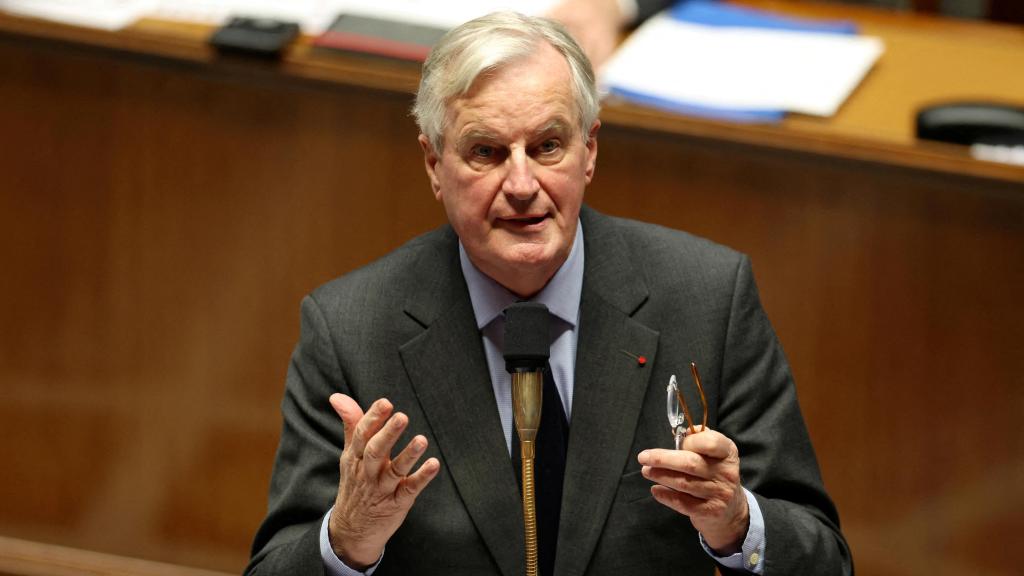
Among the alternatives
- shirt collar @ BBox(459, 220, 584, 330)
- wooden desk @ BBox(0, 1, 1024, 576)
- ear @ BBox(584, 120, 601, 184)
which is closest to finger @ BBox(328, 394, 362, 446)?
shirt collar @ BBox(459, 220, 584, 330)

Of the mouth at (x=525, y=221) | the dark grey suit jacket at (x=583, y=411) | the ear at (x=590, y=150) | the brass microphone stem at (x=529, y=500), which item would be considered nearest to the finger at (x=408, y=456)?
the brass microphone stem at (x=529, y=500)

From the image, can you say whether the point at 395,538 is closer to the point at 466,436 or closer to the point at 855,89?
the point at 466,436

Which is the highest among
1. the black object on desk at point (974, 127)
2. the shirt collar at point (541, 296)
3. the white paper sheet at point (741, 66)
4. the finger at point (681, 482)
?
the white paper sheet at point (741, 66)

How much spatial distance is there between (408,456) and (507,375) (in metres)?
0.31

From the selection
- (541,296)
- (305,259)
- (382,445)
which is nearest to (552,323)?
(541,296)

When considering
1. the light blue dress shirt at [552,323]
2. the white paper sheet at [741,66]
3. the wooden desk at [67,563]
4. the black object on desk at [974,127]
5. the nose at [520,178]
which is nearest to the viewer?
the nose at [520,178]

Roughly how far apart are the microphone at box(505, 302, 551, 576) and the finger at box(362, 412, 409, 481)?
0.12 metres

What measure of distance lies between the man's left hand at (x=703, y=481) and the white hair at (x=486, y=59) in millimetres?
415

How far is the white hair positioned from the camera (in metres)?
1.67

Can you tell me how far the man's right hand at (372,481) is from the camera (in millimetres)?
1521

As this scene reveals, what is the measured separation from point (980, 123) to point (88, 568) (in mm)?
1704

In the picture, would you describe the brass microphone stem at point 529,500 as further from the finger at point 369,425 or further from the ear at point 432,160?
the ear at point 432,160

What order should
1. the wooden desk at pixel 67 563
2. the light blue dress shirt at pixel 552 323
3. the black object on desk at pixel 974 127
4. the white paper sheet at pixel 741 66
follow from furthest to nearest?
the wooden desk at pixel 67 563 → the white paper sheet at pixel 741 66 → the black object on desk at pixel 974 127 → the light blue dress shirt at pixel 552 323

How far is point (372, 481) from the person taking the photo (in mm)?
1565
